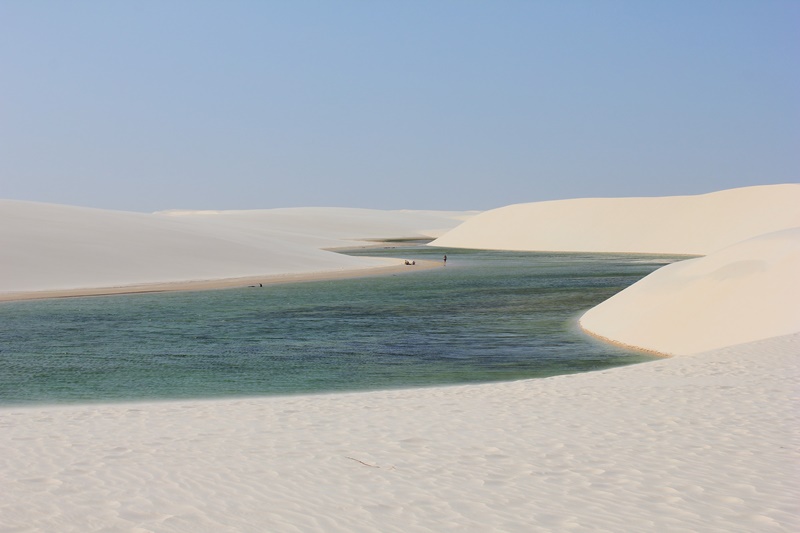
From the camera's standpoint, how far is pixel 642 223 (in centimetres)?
9575

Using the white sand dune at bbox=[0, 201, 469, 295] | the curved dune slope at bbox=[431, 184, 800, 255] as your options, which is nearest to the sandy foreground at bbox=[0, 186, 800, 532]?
the white sand dune at bbox=[0, 201, 469, 295]

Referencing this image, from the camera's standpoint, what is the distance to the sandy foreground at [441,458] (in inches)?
246

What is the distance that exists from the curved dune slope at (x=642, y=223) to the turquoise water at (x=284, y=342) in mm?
53527

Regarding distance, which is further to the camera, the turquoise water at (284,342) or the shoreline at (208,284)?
the shoreline at (208,284)

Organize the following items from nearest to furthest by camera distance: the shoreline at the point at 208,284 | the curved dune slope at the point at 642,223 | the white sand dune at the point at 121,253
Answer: the shoreline at the point at 208,284 < the white sand dune at the point at 121,253 < the curved dune slope at the point at 642,223

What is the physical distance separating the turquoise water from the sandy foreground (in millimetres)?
2462

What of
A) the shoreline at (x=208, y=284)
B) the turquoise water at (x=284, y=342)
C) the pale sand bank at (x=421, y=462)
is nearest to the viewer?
the pale sand bank at (x=421, y=462)

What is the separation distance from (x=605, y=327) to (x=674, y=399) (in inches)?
443

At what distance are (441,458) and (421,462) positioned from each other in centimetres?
25

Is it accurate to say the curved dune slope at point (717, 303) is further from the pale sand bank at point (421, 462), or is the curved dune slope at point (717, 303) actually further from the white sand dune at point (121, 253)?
the white sand dune at point (121, 253)

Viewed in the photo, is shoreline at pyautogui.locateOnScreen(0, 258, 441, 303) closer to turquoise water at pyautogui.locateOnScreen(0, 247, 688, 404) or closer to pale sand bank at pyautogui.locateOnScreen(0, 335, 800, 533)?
turquoise water at pyautogui.locateOnScreen(0, 247, 688, 404)

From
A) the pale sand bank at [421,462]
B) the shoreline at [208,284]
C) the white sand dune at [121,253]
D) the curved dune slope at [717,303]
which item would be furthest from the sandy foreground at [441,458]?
the white sand dune at [121,253]

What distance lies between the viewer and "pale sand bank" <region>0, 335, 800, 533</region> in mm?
6219

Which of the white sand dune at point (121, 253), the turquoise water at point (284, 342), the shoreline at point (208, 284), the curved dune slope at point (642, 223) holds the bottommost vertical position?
the turquoise water at point (284, 342)
